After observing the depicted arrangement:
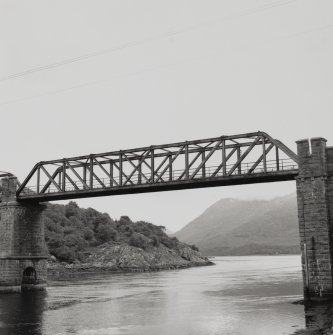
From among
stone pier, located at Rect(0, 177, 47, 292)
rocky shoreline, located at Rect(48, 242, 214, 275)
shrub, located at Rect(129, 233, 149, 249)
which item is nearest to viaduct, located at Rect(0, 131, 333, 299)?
stone pier, located at Rect(0, 177, 47, 292)

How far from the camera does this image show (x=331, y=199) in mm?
32531

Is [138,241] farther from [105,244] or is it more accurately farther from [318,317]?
[318,317]

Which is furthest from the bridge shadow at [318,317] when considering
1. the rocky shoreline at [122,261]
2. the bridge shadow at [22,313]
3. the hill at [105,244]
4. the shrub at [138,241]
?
the shrub at [138,241]

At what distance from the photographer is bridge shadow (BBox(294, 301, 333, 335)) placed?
21.0 meters

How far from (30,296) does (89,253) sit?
72.2 meters

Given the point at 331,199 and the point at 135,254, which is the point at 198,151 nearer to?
the point at 331,199

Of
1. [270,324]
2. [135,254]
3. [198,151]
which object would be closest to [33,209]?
[198,151]

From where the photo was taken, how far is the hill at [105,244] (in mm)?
105750

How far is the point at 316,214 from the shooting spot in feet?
106

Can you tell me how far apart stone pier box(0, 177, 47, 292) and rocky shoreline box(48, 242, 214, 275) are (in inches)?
1559

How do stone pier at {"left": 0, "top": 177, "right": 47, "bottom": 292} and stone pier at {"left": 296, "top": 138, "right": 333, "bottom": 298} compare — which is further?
stone pier at {"left": 0, "top": 177, "right": 47, "bottom": 292}

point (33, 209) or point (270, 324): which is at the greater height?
point (33, 209)

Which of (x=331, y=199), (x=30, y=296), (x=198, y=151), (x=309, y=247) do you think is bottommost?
(x=30, y=296)

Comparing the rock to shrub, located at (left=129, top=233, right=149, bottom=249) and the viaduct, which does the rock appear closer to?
shrub, located at (left=129, top=233, right=149, bottom=249)
